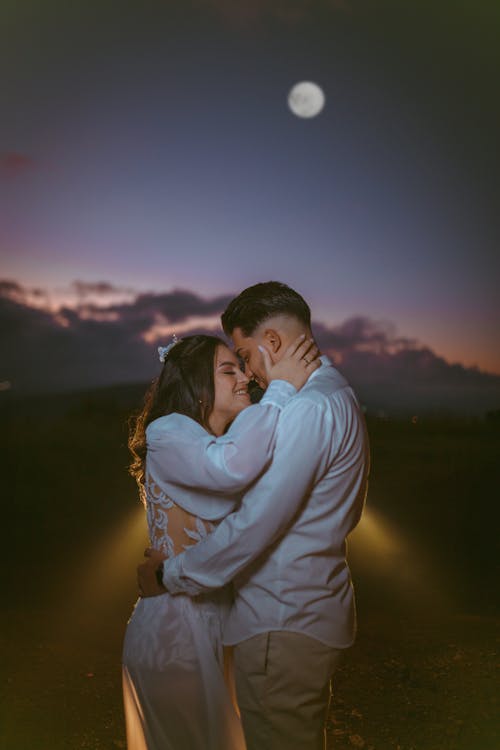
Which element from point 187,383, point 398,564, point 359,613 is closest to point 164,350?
point 187,383

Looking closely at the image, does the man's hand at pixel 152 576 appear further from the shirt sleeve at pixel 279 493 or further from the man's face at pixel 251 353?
the man's face at pixel 251 353

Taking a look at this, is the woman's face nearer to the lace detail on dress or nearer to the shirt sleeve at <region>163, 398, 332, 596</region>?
the lace detail on dress

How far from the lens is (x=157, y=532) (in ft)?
8.55

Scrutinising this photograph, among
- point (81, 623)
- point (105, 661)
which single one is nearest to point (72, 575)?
point (81, 623)

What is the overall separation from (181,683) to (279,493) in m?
0.98

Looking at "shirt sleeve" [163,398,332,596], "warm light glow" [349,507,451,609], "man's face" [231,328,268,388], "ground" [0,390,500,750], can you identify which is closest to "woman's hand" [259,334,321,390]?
"man's face" [231,328,268,388]

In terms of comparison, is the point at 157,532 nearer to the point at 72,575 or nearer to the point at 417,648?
the point at 417,648

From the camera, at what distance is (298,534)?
2.26 m

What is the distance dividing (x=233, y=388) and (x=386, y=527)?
13.6 m

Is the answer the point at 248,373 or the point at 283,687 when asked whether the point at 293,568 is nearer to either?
the point at 283,687

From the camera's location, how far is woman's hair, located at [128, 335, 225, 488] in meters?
2.78

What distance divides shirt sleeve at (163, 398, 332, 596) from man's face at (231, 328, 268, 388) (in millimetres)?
509

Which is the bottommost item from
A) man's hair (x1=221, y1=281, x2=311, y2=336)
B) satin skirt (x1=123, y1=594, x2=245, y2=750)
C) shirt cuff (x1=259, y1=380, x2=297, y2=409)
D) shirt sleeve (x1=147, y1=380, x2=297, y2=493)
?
satin skirt (x1=123, y1=594, x2=245, y2=750)

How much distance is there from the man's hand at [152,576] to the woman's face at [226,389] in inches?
24.7
